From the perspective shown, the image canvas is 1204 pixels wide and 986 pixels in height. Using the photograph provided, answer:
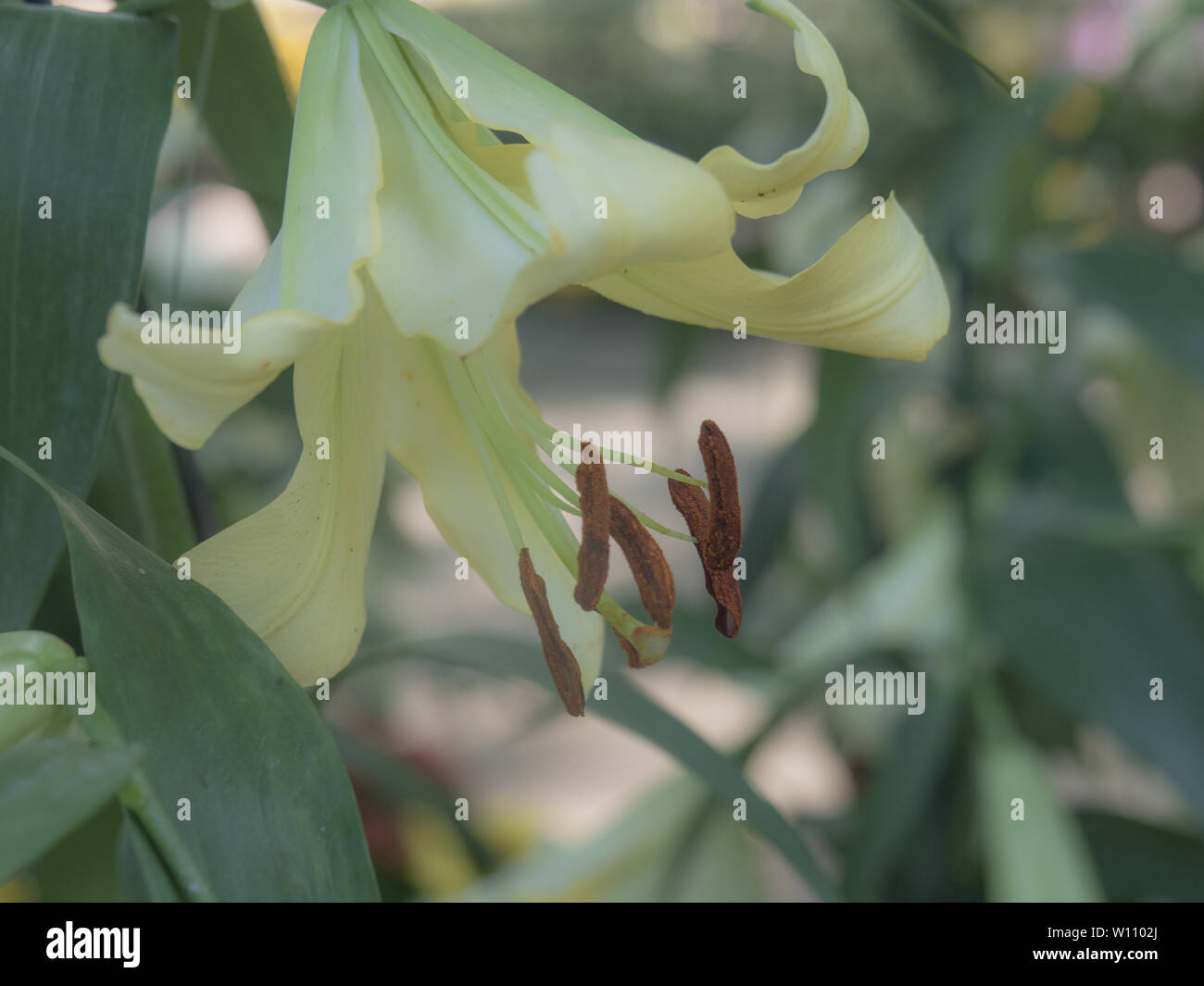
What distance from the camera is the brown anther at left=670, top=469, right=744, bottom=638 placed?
31 centimetres

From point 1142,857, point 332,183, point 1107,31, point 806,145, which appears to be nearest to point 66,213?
point 332,183

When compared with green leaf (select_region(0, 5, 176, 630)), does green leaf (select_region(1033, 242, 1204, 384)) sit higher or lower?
higher

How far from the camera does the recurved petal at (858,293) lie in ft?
0.86

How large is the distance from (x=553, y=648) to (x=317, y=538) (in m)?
0.06

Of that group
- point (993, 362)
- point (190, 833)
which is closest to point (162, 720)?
point (190, 833)

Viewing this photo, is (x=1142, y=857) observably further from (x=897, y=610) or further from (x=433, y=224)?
(x=433, y=224)

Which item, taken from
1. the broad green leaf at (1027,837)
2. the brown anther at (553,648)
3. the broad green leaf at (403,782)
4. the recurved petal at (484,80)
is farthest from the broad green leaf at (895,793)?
the recurved petal at (484,80)

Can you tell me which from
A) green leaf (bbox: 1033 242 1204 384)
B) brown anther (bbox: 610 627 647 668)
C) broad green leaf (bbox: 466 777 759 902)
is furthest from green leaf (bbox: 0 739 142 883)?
green leaf (bbox: 1033 242 1204 384)

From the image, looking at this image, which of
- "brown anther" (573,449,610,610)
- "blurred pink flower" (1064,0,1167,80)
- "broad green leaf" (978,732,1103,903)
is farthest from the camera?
"blurred pink flower" (1064,0,1167,80)

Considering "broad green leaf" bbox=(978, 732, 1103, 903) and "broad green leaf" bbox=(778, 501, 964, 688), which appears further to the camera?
"broad green leaf" bbox=(778, 501, 964, 688)

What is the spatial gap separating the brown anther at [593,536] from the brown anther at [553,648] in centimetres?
1

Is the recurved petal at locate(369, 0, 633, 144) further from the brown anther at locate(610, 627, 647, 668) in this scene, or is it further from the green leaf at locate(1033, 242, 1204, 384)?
the green leaf at locate(1033, 242, 1204, 384)

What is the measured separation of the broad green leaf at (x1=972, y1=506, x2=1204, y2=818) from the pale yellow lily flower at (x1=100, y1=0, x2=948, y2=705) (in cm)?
49
